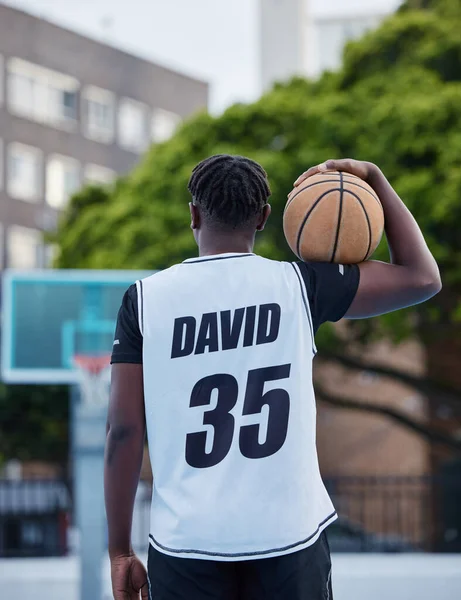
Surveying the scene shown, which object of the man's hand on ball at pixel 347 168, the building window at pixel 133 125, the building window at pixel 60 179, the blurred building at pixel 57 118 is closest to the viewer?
the man's hand on ball at pixel 347 168

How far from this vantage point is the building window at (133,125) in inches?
1523

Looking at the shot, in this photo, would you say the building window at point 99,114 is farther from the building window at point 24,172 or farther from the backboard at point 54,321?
the backboard at point 54,321

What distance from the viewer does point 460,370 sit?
22.9m

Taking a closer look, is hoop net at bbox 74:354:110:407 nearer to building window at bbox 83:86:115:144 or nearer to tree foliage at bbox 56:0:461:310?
tree foliage at bbox 56:0:461:310

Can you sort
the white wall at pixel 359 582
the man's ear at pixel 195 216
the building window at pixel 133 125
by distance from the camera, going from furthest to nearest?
the building window at pixel 133 125, the white wall at pixel 359 582, the man's ear at pixel 195 216

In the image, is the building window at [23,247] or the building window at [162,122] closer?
the building window at [23,247]

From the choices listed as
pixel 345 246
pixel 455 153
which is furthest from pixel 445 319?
pixel 345 246

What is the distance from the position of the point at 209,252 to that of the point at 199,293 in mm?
157

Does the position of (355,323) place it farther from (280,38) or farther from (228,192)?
(280,38)

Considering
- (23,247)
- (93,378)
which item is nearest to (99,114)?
(23,247)

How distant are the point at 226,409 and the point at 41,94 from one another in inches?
1361

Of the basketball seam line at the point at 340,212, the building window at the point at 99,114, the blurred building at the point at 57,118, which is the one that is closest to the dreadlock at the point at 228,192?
the basketball seam line at the point at 340,212

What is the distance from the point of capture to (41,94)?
35.5 meters

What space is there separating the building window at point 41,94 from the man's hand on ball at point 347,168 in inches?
1297
